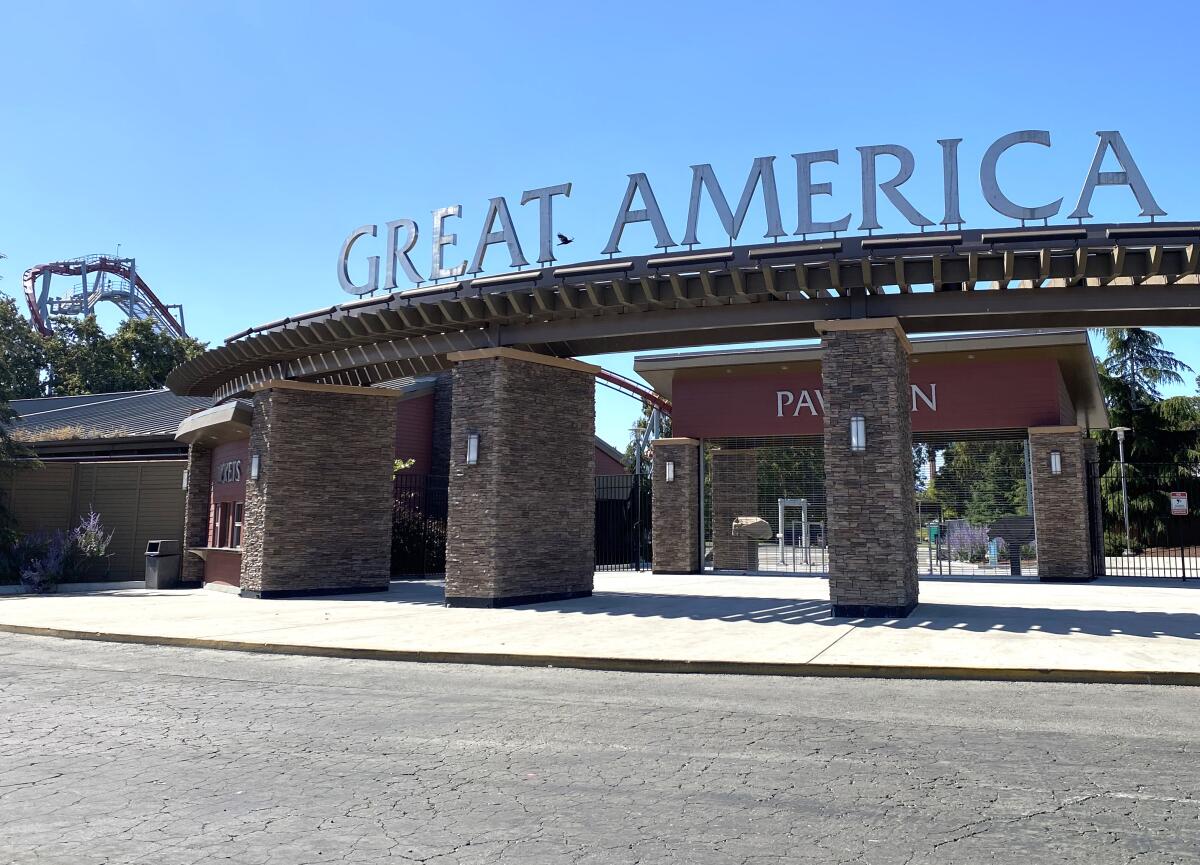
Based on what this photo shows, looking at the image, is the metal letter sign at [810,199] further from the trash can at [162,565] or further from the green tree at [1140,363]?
the green tree at [1140,363]

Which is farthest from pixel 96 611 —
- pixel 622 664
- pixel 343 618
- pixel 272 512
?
pixel 622 664

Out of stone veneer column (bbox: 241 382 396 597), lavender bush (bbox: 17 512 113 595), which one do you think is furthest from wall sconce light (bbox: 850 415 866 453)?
lavender bush (bbox: 17 512 113 595)

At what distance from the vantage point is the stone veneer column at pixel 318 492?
60.4 ft

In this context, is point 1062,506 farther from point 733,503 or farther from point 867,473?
point 867,473

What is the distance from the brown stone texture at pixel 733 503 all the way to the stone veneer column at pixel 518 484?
9.53 meters

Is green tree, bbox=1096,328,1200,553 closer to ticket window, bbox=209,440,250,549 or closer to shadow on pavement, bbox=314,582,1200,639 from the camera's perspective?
shadow on pavement, bbox=314,582,1200,639

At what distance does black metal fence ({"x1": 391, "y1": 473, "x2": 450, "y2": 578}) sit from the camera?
2455cm

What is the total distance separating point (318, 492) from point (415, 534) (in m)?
6.18

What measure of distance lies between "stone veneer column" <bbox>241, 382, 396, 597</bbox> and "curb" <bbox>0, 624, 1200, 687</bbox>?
6629mm

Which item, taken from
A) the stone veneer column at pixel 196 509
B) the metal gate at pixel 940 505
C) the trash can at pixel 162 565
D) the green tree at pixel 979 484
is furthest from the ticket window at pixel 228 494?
the green tree at pixel 979 484

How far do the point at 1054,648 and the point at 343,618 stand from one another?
32.9ft

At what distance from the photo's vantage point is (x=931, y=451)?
124ft

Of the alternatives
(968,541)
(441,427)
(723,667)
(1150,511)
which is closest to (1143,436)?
(1150,511)

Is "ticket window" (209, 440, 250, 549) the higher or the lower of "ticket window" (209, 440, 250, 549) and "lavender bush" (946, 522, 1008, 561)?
the higher
